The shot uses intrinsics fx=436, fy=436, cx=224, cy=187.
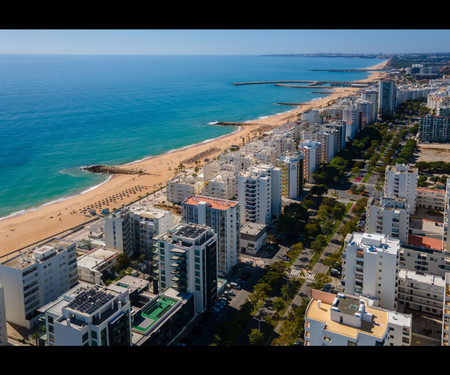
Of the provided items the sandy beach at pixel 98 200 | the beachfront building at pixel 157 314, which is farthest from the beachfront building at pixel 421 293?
the sandy beach at pixel 98 200

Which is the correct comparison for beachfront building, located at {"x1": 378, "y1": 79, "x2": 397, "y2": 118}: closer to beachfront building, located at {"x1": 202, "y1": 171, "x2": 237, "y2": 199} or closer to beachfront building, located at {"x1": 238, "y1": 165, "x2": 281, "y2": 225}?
beachfront building, located at {"x1": 202, "y1": 171, "x2": 237, "y2": 199}

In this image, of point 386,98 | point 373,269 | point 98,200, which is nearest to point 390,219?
point 373,269

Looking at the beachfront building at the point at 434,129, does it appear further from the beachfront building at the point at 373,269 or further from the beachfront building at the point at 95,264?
the beachfront building at the point at 95,264

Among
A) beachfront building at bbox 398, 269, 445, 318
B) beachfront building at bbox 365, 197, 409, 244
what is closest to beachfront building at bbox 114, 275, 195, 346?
beachfront building at bbox 398, 269, 445, 318

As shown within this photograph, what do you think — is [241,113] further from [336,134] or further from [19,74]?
[19,74]

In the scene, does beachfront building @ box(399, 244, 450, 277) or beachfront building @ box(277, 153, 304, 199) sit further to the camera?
beachfront building @ box(277, 153, 304, 199)

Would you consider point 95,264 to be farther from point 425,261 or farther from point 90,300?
point 425,261
